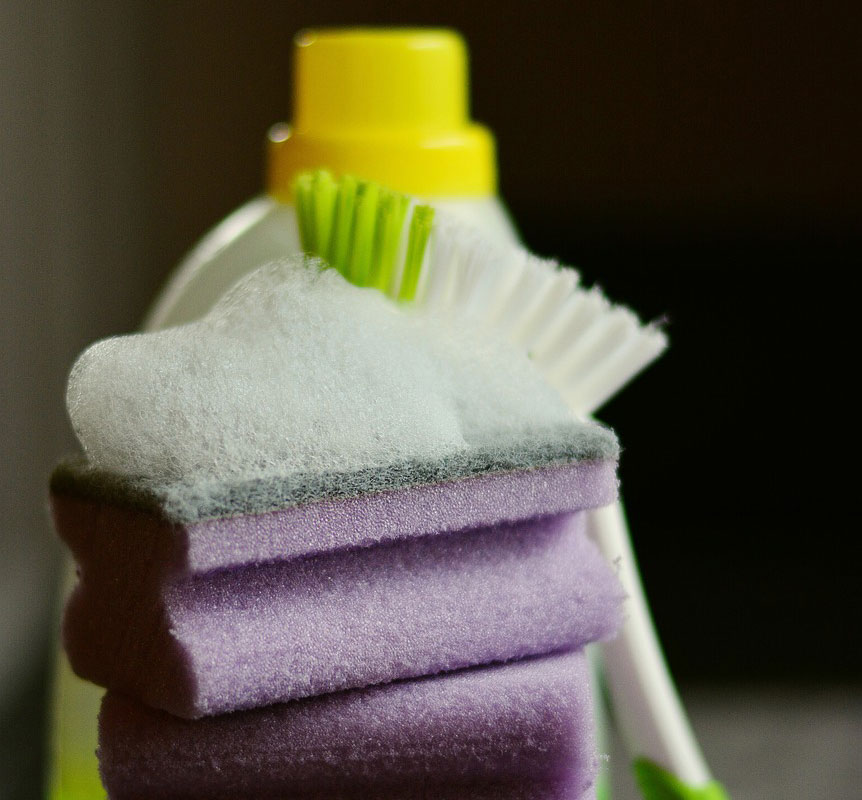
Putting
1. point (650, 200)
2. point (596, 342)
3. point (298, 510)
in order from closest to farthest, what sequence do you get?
point (298, 510) < point (596, 342) < point (650, 200)

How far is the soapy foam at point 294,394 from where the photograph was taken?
22cm

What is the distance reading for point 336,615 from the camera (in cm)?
22

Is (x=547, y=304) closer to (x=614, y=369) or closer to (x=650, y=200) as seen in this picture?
(x=614, y=369)

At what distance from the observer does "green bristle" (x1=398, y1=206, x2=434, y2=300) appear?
266 millimetres

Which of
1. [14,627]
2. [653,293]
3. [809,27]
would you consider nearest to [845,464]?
[653,293]

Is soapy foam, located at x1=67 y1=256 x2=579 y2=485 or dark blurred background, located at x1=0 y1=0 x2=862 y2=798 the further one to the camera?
dark blurred background, located at x1=0 y1=0 x2=862 y2=798

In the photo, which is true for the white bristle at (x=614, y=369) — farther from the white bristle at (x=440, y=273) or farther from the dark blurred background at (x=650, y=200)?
the dark blurred background at (x=650, y=200)

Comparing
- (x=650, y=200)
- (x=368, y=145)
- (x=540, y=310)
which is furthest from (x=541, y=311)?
(x=650, y=200)

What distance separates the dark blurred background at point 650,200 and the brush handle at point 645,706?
1.73 ft

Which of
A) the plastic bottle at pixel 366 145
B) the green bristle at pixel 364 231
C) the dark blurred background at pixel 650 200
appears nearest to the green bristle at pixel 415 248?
the green bristle at pixel 364 231

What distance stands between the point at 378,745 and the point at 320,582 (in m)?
0.03

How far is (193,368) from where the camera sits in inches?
9.0

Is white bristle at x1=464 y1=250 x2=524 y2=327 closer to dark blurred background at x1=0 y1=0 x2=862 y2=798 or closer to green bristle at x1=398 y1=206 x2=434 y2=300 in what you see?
green bristle at x1=398 y1=206 x2=434 y2=300

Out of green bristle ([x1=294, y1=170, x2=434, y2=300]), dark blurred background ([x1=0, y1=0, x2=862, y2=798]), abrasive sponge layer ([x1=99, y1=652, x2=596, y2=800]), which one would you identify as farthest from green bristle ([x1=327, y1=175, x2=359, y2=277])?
dark blurred background ([x1=0, y1=0, x2=862, y2=798])
